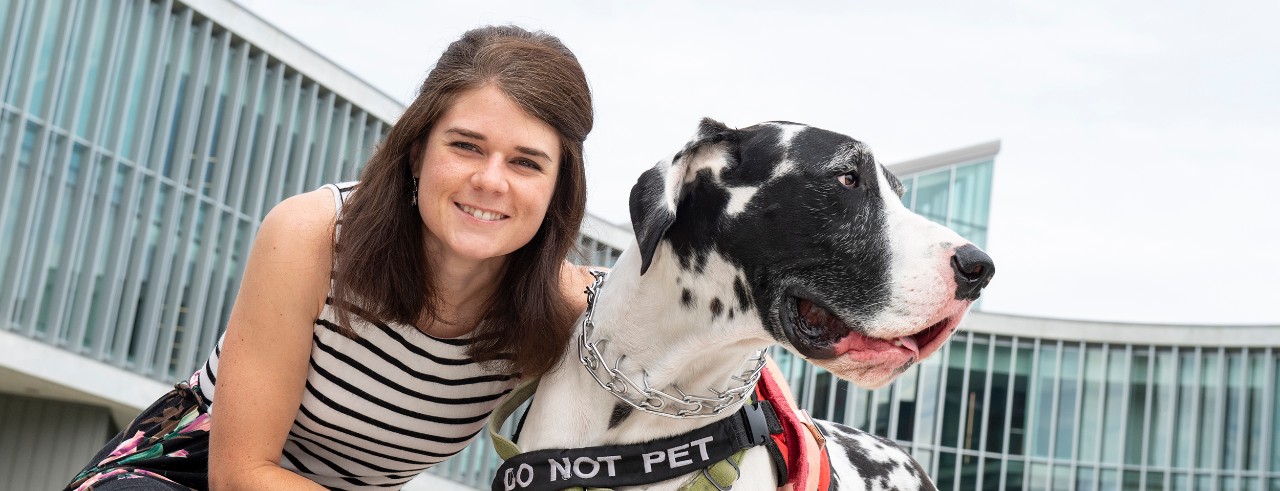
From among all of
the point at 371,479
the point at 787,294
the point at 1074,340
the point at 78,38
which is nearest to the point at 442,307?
the point at 371,479

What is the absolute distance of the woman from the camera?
3.15m

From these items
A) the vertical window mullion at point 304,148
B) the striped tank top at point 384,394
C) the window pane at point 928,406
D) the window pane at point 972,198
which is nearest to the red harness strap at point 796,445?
the striped tank top at point 384,394

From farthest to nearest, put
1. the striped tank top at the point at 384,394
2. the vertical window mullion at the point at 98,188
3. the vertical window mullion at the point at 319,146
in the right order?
1. the vertical window mullion at the point at 319,146
2. the vertical window mullion at the point at 98,188
3. the striped tank top at the point at 384,394

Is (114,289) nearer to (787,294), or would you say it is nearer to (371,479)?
(371,479)

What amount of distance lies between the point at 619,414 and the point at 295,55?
14345 mm

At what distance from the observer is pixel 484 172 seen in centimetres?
307

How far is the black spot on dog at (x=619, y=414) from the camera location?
9.89 feet

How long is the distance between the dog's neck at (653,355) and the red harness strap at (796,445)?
8.0 inches

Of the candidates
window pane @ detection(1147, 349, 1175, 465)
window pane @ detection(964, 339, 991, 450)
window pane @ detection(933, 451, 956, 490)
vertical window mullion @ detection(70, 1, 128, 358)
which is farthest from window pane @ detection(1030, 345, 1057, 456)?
vertical window mullion @ detection(70, 1, 128, 358)

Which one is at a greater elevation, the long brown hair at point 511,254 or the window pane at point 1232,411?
the window pane at point 1232,411

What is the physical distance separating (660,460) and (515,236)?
682 mm

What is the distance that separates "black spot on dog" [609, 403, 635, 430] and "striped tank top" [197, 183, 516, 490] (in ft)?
1.80

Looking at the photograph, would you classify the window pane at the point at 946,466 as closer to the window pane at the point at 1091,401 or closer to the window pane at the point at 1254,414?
the window pane at the point at 1091,401

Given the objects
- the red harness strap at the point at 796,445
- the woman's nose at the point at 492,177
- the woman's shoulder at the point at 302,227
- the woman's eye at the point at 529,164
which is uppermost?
the woman's eye at the point at 529,164
